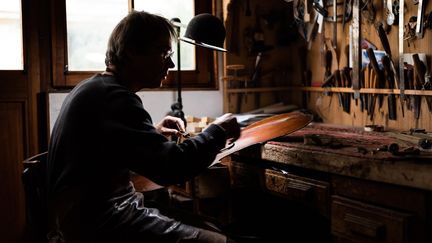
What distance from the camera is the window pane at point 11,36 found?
2.68 m

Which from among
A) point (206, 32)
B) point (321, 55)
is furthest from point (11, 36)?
point (321, 55)

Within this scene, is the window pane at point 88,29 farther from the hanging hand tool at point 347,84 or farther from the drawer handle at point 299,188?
the drawer handle at point 299,188

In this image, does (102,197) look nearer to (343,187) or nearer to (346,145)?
(343,187)

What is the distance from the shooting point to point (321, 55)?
2.78 meters

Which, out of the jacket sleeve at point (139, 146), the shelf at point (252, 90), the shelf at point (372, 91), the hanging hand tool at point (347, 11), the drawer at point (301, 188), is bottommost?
the drawer at point (301, 188)

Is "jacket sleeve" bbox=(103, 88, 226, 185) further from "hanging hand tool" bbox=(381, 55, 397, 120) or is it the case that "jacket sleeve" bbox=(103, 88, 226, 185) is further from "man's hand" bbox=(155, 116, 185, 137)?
"hanging hand tool" bbox=(381, 55, 397, 120)

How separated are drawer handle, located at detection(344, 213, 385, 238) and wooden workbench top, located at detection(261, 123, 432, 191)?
5.4 inches

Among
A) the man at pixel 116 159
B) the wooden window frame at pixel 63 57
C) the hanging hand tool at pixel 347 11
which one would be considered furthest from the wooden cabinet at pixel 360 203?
the wooden window frame at pixel 63 57

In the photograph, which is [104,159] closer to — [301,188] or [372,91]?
[301,188]

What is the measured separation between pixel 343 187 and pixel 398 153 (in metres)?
0.22

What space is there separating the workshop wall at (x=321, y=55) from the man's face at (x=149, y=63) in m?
1.24

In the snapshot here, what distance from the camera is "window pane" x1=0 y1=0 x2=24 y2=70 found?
8.80 feet

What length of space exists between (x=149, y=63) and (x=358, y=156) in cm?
75

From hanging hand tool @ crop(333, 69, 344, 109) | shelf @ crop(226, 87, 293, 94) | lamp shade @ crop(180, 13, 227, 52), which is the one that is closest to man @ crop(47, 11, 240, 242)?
lamp shade @ crop(180, 13, 227, 52)
